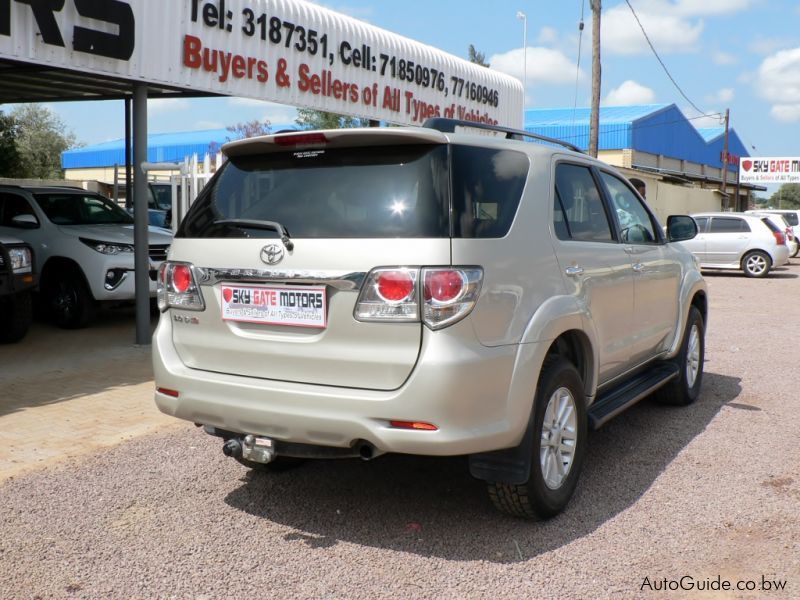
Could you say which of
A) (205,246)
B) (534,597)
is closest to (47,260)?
(205,246)

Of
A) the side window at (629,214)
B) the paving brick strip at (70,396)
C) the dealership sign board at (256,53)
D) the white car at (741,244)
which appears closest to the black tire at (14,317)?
the paving brick strip at (70,396)

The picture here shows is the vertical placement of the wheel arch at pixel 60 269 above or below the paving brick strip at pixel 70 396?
above

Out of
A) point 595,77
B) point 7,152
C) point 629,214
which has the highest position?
point 595,77

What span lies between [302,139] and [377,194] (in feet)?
1.71

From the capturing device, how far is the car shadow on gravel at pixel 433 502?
3889 millimetres

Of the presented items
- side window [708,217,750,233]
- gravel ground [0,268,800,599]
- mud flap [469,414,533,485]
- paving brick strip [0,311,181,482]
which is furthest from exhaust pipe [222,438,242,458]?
side window [708,217,750,233]

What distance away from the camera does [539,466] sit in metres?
3.89

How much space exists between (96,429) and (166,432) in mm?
523

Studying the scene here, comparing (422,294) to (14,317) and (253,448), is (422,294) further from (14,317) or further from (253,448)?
(14,317)

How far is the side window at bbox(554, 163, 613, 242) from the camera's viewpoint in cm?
445

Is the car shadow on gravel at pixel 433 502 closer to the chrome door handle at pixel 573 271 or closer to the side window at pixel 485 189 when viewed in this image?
the chrome door handle at pixel 573 271

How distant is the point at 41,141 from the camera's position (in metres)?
56.8

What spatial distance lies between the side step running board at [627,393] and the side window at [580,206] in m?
0.94

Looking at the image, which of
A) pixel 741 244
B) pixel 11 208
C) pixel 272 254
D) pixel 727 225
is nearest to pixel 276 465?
pixel 272 254
